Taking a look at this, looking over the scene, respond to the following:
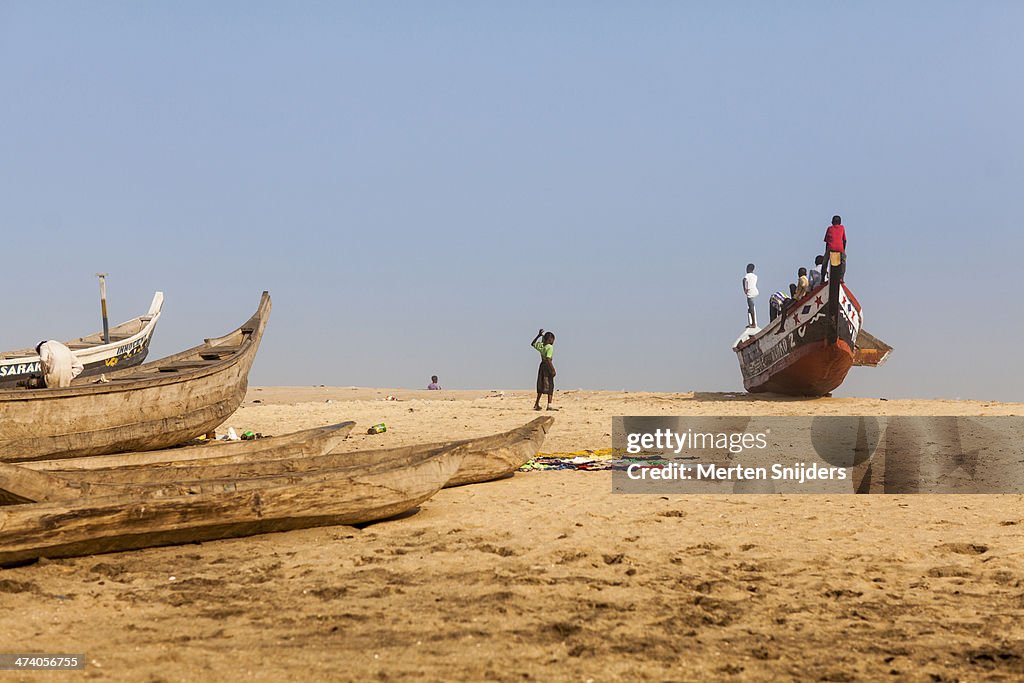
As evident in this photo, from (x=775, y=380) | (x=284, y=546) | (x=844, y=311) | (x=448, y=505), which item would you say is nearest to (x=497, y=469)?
(x=448, y=505)

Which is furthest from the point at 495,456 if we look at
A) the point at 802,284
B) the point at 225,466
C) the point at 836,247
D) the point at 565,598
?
the point at 802,284

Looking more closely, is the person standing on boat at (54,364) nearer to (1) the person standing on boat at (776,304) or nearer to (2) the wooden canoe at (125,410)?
(2) the wooden canoe at (125,410)

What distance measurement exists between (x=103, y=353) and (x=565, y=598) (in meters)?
17.8

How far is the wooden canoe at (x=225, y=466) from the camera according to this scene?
5.93 metres

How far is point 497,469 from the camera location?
29.8 ft

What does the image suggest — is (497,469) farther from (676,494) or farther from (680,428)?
(680,428)

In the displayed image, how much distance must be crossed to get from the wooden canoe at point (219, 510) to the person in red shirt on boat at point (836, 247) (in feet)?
47.7

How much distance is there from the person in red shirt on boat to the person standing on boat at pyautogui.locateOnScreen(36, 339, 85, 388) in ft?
50.2

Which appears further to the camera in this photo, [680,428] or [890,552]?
[680,428]

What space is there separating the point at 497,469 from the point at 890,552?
4.09 meters

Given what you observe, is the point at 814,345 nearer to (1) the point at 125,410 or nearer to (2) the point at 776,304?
(2) the point at 776,304

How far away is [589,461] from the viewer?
1081cm

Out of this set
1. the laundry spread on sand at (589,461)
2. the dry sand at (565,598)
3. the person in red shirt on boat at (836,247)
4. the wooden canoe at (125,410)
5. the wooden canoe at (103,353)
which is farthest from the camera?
the person in red shirt on boat at (836,247)

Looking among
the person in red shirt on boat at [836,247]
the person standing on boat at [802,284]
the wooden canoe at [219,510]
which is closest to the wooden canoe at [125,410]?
the wooden canoe at [219,510]
